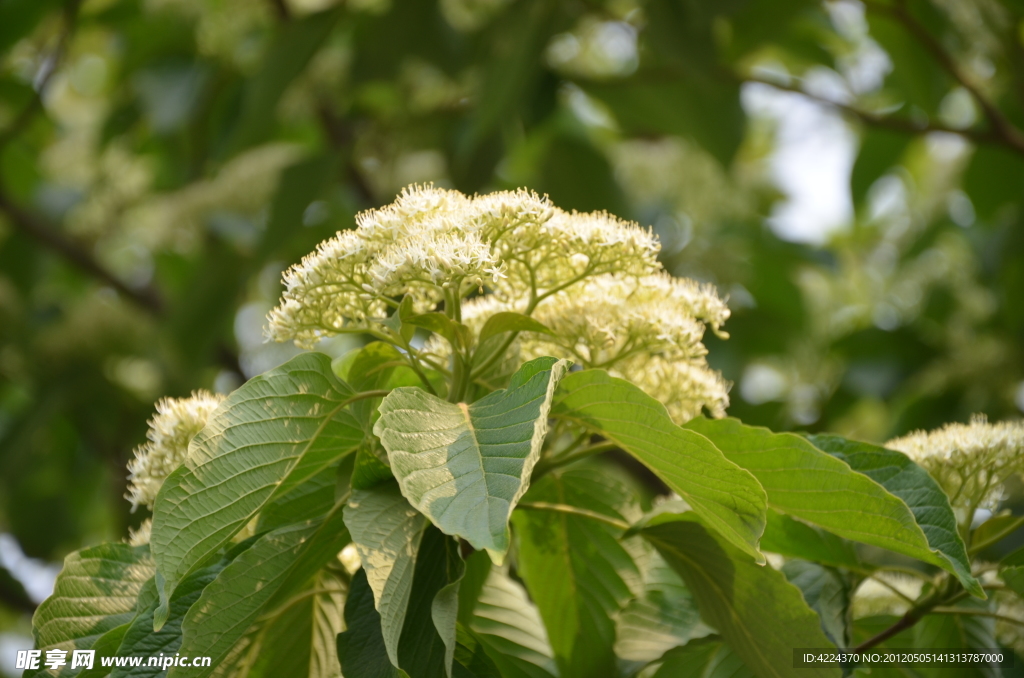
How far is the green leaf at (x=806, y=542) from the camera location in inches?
41.3

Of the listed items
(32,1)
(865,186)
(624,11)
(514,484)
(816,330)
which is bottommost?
(514,484)

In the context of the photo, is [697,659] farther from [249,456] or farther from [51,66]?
[51,66]

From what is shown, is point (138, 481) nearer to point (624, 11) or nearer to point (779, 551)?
point (779, 551)

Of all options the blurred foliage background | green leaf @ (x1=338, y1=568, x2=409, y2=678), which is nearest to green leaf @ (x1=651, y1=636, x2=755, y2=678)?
green leaf @ (x1=338, y1=568, x2=409, y2=678)

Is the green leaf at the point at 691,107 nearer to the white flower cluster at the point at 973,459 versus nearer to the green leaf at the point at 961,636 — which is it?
the white flower cluster at the point at 973,459

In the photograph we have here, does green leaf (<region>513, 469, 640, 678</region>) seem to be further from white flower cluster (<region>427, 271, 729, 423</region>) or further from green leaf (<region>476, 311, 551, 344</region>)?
green leaf (<region>476, 311, 551, 344</region>)

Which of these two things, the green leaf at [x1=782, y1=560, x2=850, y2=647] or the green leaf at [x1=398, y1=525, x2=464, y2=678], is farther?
the green leaf at [x1=782, y1=560, x2=850, y2=647]

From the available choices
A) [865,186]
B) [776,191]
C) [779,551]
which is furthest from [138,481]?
[776,191]

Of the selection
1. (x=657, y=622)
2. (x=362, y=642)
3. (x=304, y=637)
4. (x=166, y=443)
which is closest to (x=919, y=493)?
(x=657, y=622)

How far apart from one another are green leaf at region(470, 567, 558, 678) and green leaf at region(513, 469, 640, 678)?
0.03 m

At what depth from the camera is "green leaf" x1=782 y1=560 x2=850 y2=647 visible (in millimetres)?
987

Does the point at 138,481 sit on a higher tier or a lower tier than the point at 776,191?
lower

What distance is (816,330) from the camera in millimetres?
3334

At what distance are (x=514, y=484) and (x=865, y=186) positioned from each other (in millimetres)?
2657
